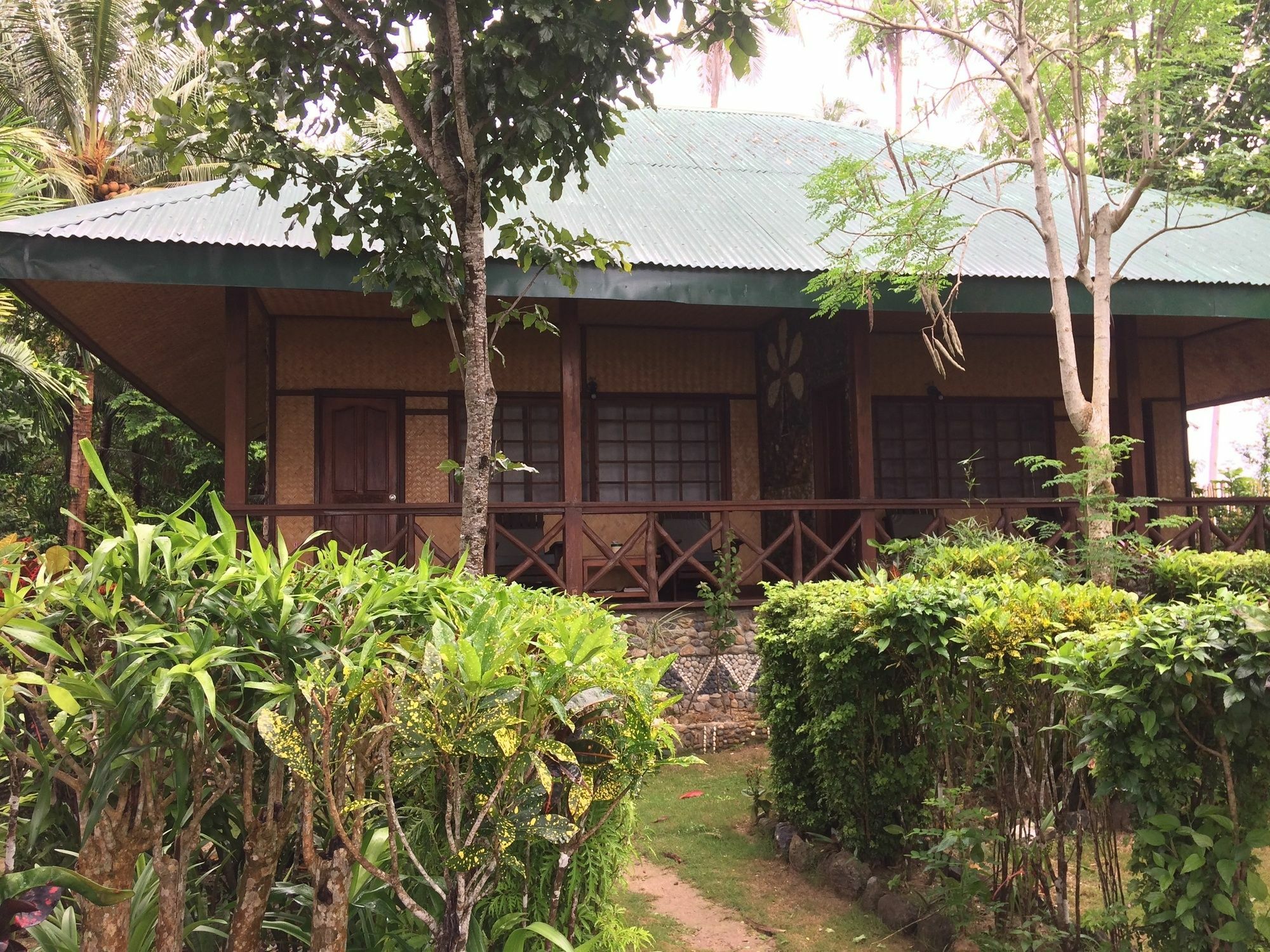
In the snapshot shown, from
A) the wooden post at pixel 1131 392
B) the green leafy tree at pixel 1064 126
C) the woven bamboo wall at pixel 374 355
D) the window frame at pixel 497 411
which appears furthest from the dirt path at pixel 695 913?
the wooden post at pixel 1131 392

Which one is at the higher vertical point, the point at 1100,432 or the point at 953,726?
the point at 1100,432

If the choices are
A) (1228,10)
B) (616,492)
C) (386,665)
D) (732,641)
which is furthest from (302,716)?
(616,492)

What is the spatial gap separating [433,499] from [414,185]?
5191 millimetres

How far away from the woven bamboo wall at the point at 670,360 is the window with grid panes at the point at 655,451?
186 mm

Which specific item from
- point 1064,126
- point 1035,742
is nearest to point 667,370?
point 1064,126

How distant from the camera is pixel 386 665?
7.11ft

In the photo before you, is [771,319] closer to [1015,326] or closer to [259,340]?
[1015,326]

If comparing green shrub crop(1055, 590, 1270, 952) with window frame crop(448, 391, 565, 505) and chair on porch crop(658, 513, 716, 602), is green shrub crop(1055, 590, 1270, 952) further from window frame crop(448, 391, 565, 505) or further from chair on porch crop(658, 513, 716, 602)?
chair on porch crop(658, 513, 716, 602)

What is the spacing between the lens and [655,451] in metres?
10.3

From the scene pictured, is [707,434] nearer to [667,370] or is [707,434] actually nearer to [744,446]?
[744,446]

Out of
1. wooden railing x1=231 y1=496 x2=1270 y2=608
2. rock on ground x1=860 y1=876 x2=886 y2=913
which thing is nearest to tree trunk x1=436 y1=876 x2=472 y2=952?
rock on ground x1=860 y1=876 x2=886 y2=913

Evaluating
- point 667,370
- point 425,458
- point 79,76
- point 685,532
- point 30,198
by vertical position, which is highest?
point 79,76

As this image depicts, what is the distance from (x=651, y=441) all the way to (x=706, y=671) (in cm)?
328

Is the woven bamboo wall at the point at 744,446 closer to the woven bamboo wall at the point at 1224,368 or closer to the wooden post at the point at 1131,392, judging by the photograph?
the wooden post at the point at 1131,392
